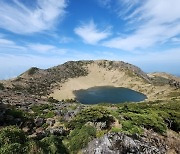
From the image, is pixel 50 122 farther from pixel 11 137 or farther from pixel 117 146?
pixel 117 146

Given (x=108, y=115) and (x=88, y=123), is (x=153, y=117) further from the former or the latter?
(x=88, y=123)

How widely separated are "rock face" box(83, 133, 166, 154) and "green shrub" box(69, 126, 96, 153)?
0.86 metres

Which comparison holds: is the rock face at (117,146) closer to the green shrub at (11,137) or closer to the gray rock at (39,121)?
the green shrub at (11,137)

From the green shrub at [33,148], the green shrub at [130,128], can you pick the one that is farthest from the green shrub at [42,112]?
the green shrub at [33,148]

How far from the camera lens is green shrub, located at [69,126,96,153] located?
25.2m

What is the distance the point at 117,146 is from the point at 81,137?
4387mm

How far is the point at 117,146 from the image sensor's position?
24109mm

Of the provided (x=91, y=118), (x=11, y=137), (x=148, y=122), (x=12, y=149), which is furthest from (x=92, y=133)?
(x=148, y=122)

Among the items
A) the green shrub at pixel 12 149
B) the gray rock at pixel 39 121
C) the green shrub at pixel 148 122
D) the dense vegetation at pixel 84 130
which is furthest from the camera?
the gray rock at pixel 39 121

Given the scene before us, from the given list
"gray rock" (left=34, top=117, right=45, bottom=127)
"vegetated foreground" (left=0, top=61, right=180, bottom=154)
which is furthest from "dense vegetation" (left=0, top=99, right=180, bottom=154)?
"gray rock" (left=34, top=117, right=45, bottom=127)

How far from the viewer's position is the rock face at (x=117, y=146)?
23359mm

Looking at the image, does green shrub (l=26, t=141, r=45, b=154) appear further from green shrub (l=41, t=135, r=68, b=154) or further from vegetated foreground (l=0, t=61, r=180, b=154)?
green shrub (l=41, t=135, r=68, b=154)

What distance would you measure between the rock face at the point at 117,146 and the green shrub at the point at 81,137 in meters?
0.86

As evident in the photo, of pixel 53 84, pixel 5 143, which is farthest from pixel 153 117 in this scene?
pixel 53 84
